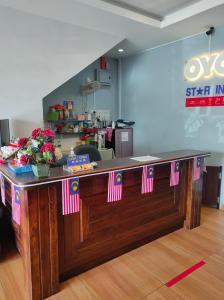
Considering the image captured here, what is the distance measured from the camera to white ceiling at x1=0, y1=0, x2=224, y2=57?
8.98ft

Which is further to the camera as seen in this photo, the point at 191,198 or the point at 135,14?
the point at 135,14

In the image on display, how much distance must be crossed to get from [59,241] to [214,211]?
2.66m

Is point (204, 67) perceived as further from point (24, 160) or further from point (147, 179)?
point (24, 160)

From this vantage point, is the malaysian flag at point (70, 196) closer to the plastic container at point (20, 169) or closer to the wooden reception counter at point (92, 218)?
the wooden reception counter at point (92, 218)

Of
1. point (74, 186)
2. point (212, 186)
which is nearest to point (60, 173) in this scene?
point (74, 186)

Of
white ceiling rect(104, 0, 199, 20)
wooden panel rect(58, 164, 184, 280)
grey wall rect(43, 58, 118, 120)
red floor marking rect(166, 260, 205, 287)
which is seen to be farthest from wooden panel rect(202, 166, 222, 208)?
grey wall rect(43, 58, 118, 120)

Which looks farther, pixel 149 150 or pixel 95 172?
pixel 149 150

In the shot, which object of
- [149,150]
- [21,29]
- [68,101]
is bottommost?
[149,150]

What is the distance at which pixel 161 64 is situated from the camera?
14.2 ft

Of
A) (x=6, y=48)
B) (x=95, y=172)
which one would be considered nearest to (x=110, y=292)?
(x=95, y=172)

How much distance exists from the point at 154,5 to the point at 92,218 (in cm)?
284

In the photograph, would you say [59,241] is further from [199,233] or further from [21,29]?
[21,29]

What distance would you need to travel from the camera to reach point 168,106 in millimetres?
4289

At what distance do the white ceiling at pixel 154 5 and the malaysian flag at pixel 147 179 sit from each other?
2166mm
